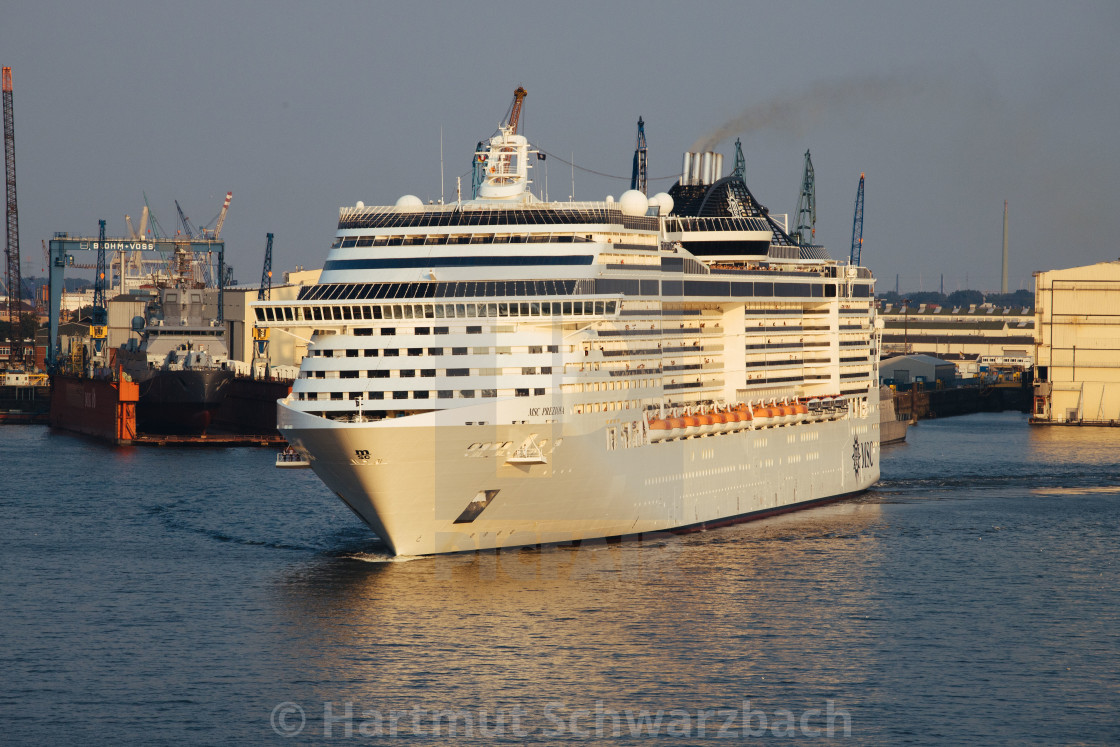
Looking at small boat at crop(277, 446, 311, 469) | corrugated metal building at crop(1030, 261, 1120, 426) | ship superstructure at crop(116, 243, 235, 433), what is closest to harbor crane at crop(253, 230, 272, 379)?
ship superstructure at crop(116, 243, 235, 433)

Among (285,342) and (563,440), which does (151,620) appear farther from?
(285,342)

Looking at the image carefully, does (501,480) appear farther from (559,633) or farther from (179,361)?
(179,361)

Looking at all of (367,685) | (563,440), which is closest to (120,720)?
(367,685)

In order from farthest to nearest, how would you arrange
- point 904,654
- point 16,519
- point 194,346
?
1. point 194,346
2. point 16,519
3. point 904,654

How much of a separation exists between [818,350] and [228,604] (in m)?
32.6

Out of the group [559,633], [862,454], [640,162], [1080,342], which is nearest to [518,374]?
[559,633]

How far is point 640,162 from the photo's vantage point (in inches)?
3684

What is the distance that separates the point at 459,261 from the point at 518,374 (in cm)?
450

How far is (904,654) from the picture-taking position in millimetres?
36562

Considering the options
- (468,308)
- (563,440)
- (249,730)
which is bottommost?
(249,730)

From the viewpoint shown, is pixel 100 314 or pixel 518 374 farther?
pixel 100 314
